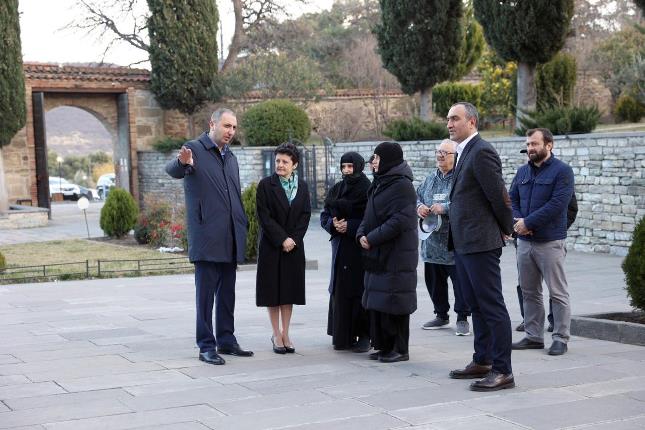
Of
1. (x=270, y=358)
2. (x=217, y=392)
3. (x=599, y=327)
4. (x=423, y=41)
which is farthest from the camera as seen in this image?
(x=423, y=41)

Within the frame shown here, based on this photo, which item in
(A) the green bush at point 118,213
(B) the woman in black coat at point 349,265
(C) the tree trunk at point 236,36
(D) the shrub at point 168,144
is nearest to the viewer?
(B) the woman in black coat at point 349,265

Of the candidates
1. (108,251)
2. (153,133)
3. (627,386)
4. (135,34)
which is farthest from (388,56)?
(627,386)

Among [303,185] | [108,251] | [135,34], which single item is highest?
[135,34]

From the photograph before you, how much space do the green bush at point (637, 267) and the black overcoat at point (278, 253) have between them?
2670mm

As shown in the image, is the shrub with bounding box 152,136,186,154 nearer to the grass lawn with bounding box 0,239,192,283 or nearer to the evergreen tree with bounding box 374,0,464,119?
the evergreen tree with bounding box 374,0,464,119

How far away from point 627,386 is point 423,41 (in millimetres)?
16658

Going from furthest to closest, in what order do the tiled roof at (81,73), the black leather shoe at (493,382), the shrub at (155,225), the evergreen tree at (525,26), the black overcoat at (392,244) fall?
the tiled roof at (81,73)
the shrub at (155,225)
the evergreen tree at (525,26)
the black overcoat at (392,244)
the black leather shoe at (493,382)

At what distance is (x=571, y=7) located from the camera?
17672 mm

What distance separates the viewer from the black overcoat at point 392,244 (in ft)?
22.5

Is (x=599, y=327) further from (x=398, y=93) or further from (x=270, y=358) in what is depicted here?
(x=398, y=93)

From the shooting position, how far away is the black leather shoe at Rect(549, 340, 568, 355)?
727cm

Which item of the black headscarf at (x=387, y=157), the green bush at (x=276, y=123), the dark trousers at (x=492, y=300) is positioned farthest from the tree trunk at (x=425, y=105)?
the dark trousers at (x=492, y=300)

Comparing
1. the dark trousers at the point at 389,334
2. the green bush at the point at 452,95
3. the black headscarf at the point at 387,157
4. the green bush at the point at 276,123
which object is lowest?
the dark trousers at the point at 389,334

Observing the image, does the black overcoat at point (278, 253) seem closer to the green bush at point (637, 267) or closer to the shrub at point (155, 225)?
the green bush at point (637, 267)
